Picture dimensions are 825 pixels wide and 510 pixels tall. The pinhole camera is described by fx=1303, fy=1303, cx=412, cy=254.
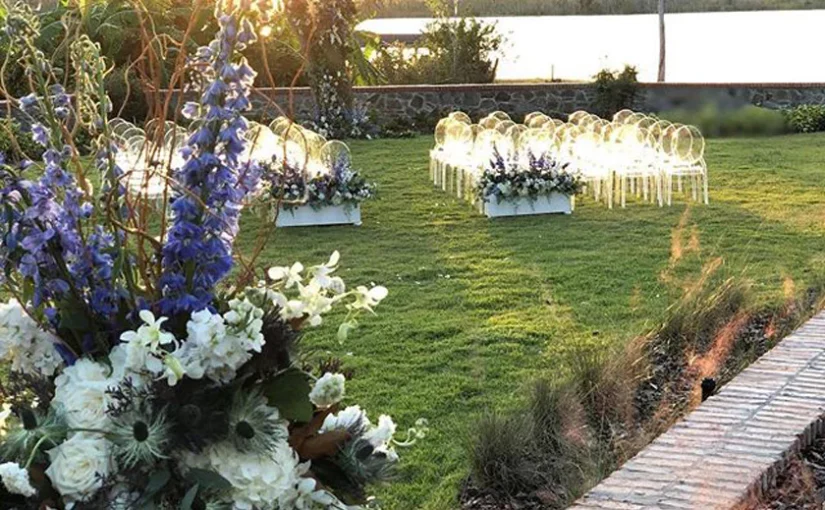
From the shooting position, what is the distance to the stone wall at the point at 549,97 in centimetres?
2158

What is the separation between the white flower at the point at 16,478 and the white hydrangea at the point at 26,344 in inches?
10.7

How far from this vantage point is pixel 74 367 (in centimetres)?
248

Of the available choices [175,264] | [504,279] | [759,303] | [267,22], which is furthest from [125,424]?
[504,279]

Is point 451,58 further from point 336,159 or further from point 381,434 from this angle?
point 381,434

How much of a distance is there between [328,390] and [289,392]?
0.57 ft

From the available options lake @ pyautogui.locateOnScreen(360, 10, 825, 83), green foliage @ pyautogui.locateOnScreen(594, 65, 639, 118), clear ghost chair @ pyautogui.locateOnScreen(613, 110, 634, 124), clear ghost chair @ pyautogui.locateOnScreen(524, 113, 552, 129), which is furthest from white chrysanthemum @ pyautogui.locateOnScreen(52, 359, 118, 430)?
lake @ pyautogui.locateOnScreen(360, 10, 825, 83)

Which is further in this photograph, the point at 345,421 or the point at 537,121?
the point at 537,121

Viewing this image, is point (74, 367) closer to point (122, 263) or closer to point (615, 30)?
point (122, 263)

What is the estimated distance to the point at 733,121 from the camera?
64.5 feet

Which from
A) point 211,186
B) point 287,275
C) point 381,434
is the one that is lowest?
point 381,434

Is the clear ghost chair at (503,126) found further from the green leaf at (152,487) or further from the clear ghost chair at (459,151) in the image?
the green leaf at (152,487)

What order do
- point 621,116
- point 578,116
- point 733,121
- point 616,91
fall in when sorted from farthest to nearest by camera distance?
1. point 616,91
2. point 733,121
3. point 578,116
4. point 621,116

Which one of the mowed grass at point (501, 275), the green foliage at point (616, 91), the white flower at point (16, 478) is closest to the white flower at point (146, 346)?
the white flower at point (16, 478)

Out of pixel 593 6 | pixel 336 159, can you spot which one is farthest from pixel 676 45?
pixel 336 159
